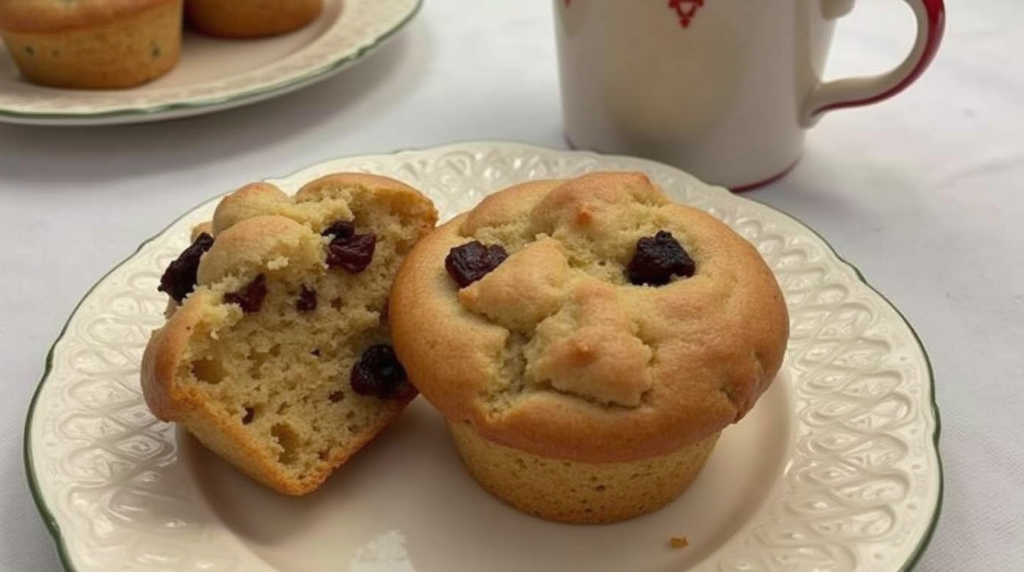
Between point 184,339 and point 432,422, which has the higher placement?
point 184,339

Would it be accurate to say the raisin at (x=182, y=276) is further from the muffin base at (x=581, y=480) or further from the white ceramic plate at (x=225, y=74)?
the white ceramic plate at (x=225, y=74)

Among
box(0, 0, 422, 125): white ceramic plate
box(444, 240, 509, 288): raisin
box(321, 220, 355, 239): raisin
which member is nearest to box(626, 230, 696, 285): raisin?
box(444, 240, 509, 288): raisin

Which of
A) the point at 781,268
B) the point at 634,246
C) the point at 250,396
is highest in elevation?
the point at 634,246

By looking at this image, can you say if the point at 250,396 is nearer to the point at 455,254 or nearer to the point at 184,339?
the point at 184,339

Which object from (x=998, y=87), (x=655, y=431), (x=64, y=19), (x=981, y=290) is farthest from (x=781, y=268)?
(x=64, y=19)

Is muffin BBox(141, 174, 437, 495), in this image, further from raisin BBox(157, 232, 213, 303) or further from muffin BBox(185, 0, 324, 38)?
muffin BBox(185, 0, 324, 38)

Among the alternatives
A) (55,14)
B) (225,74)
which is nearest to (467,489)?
(225,74)
